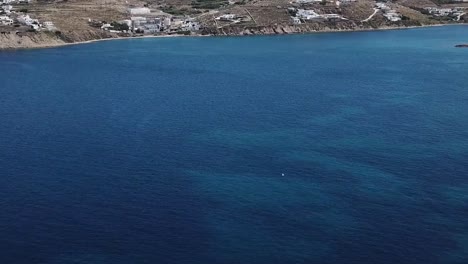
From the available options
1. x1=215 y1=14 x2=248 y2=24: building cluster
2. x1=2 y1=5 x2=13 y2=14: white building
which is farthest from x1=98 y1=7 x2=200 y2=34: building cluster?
x1=2 y1=5 x2=13 y2=14: white building

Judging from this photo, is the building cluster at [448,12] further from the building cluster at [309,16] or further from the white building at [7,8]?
the white building at [7,8]

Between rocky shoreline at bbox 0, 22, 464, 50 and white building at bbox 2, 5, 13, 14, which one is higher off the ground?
white building at bbox 2, 5, 13, 14

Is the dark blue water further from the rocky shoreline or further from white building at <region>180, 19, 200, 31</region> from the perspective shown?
white building at <region>180, 19, 200, 31</region>

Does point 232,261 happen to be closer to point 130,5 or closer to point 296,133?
point 296,133

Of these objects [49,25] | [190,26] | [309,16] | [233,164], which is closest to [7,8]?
[49,25]

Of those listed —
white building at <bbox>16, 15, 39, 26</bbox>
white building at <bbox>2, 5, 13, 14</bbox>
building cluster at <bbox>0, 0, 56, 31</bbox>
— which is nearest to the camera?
building cluster at <bbox>0, 0, 56, 31</bbox>
